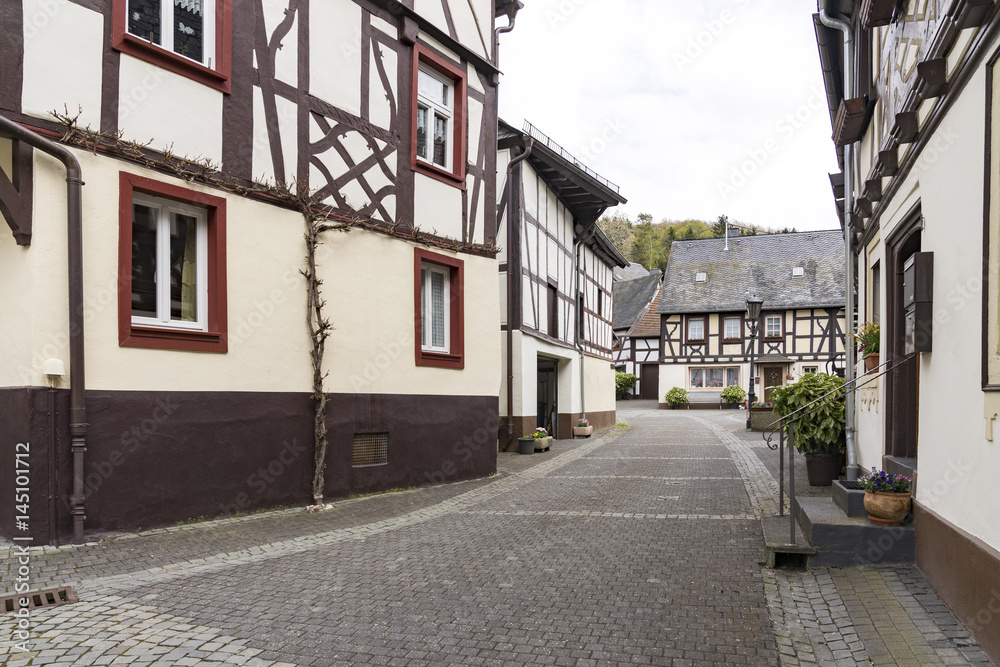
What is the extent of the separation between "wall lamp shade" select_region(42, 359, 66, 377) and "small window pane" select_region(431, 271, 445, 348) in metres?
5.76

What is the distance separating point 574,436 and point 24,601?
1674 centimetres

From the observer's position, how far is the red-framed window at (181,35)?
23.9 feet

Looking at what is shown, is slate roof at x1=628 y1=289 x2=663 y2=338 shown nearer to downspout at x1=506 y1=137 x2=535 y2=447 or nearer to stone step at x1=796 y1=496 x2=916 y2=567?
downspout at x1=506 y1=137 x2=535 y2=447

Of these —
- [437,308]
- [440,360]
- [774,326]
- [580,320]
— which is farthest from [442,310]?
[774,326]

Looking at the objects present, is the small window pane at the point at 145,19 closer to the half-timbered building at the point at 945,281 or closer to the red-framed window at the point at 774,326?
the half-timbered building at the point at 945,281

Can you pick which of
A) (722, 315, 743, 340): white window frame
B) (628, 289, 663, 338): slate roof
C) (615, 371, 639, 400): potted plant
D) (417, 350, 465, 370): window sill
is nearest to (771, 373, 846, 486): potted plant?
(417, 350, 465, 370): window sill

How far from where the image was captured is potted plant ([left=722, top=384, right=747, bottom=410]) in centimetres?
3750

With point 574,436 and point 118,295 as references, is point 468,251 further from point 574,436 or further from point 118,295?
point 574,436

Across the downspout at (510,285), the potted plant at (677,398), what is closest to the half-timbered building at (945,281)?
the downspout at (510,285)

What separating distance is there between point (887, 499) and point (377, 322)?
6623mm

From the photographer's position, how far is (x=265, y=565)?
6199 mm

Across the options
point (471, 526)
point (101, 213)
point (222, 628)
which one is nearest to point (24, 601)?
point (222, 628)

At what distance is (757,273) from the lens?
4025cm

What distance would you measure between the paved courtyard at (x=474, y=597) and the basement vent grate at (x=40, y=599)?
0.10 meters
